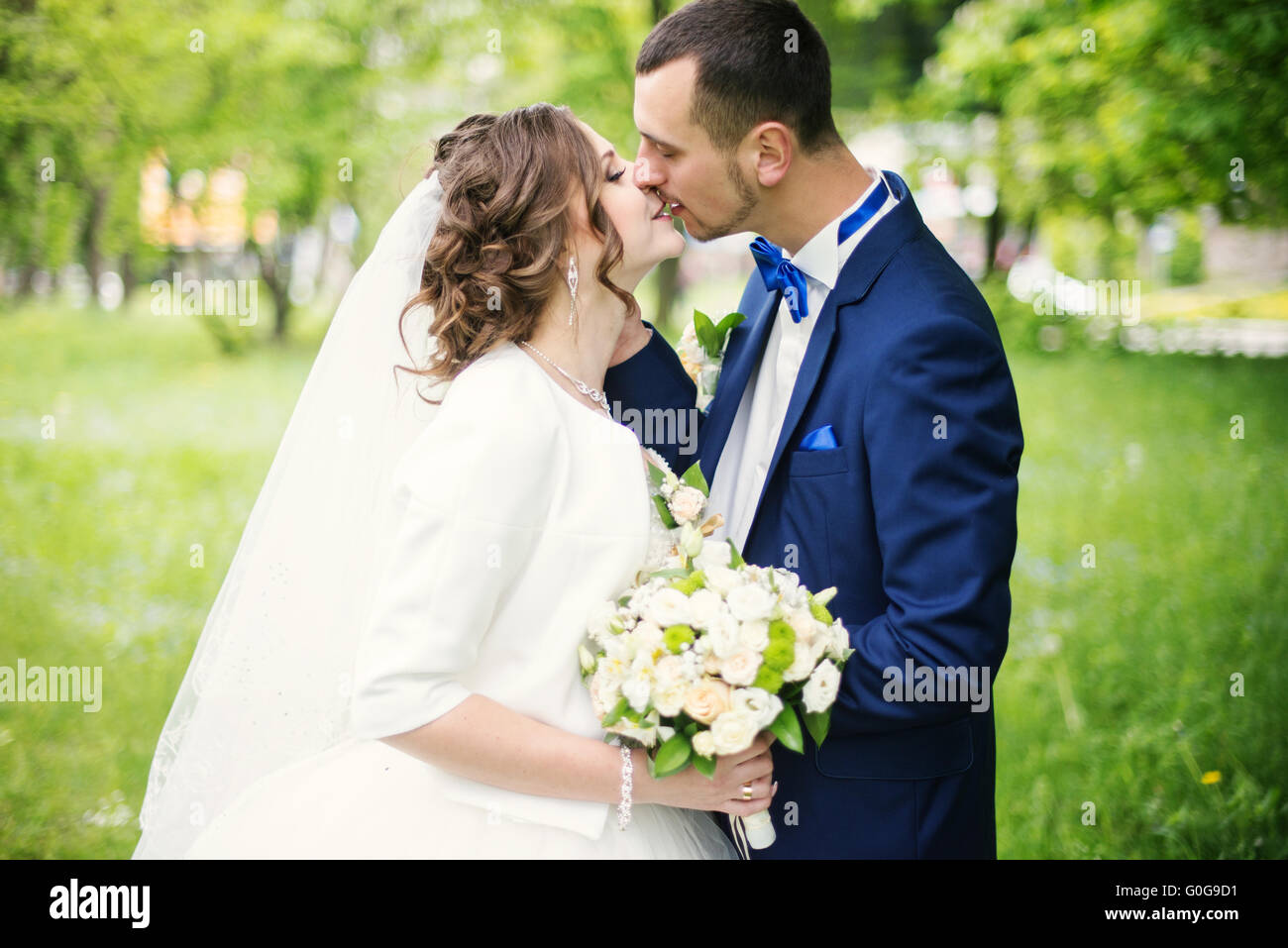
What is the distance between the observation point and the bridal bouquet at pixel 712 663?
2.14m

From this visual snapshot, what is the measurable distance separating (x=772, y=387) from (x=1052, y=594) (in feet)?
15.9

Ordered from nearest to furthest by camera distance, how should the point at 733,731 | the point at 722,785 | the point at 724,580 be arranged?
1. the point at 733,731
2. the point at 724,580
3. the point at 722,785

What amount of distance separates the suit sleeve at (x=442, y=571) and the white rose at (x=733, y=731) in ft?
1.76

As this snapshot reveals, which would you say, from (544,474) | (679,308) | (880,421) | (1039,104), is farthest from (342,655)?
(679,308)

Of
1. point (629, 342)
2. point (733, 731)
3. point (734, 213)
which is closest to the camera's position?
point (733, 731)

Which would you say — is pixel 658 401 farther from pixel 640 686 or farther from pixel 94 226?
pixel 94 226

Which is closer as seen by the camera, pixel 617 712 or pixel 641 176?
pixel 617 712

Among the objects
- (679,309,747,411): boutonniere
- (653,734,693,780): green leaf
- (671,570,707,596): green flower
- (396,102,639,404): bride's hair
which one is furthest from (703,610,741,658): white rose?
(679,309,747,411): boutonniere

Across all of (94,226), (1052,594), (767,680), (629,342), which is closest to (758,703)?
(767,680)

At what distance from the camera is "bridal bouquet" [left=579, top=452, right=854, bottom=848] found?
214 cm

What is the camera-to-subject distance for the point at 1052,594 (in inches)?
277

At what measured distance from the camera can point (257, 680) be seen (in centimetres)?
276

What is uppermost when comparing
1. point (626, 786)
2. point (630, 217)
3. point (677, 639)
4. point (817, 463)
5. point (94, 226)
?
point (94, 226)
